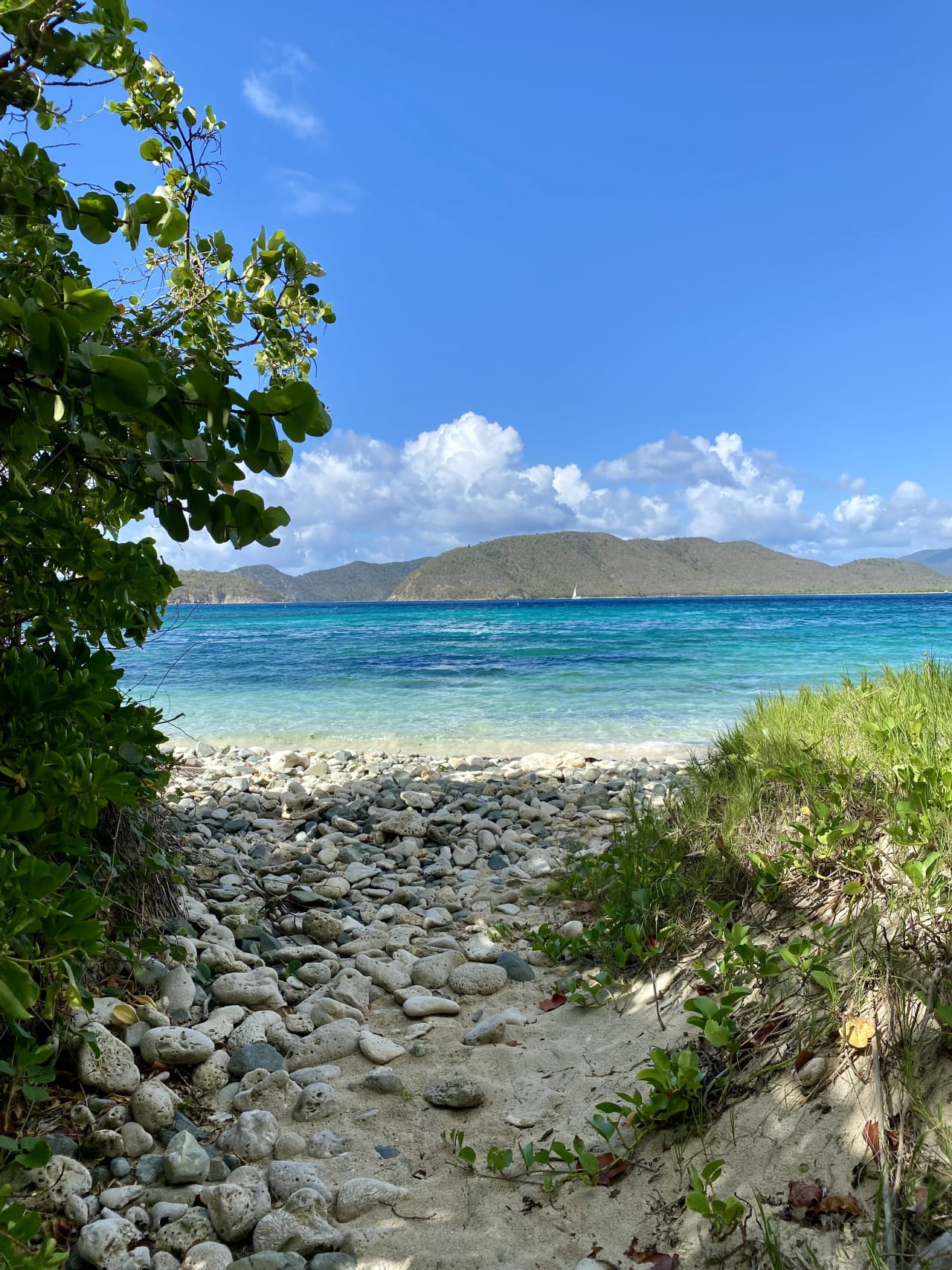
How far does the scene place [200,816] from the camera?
600 centimetres

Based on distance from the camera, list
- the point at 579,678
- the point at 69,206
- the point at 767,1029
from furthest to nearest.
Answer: the point at 579,678 → the point at 767,1029 → the point at 69,206

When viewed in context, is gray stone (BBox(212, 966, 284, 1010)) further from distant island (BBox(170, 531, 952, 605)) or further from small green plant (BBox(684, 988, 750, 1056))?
distant island (BBox(170, 531, 952, 605))

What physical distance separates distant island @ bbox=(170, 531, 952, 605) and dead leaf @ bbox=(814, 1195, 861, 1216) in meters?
91.7

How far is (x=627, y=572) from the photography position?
109m

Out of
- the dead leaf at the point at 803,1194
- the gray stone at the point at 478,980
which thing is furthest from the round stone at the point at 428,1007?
the dead leaf at the point at 803,1194

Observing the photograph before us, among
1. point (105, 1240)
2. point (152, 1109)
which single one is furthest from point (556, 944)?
point (105, 1240)

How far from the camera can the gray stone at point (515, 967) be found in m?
3.63

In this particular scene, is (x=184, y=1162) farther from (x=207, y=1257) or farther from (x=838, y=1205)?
(x=838, y=1205)

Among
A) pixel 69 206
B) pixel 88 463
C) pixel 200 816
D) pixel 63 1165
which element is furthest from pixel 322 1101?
pixel 200 816

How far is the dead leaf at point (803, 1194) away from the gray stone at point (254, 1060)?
1.83 metres

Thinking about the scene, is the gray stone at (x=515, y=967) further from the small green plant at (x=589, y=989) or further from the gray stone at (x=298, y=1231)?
the gray stone at (x=298, y=1231)

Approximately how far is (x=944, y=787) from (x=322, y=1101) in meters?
2.55

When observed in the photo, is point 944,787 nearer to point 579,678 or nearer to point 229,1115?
point 229,1115

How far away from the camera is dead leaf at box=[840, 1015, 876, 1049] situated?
198cm
